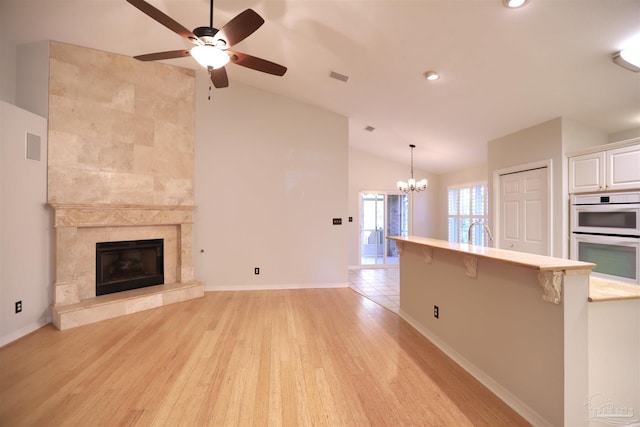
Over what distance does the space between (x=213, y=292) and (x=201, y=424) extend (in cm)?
301

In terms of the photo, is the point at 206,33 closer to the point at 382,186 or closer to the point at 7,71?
the point at 7,71

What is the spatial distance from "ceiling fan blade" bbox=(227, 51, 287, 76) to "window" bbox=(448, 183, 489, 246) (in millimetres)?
5223

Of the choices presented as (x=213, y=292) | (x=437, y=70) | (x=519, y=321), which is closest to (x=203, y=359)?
(x=213, y=292)

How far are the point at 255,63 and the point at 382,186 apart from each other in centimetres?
538

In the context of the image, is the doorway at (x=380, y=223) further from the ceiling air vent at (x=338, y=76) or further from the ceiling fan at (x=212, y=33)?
the ceiling fan at (x=212, y=33)

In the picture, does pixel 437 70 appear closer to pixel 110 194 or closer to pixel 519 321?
pixel 519 321

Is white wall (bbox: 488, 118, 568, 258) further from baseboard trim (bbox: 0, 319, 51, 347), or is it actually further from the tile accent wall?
baseboard trim (bbox: 0, 319, 51, 347)

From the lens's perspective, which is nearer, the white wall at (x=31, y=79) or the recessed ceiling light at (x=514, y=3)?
the recessed ceiling light at (x=514, y=3)

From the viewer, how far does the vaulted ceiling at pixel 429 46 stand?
87.0 inches

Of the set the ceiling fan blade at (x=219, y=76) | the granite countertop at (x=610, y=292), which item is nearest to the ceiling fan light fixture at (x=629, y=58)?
the granite countertop at (x=610, y=292)

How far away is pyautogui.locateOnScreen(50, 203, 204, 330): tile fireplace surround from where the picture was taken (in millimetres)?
3193

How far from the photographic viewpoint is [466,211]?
658cm

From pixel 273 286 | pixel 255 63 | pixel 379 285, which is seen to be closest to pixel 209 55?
pixel 255 63

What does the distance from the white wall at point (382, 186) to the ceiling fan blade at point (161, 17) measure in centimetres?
535
